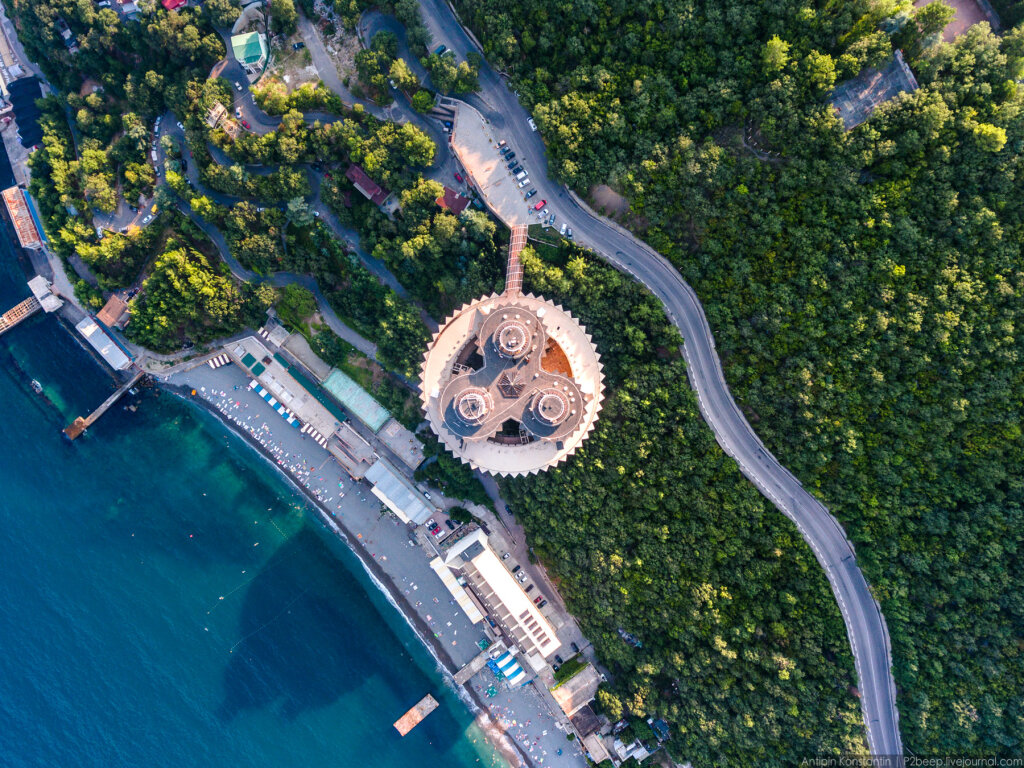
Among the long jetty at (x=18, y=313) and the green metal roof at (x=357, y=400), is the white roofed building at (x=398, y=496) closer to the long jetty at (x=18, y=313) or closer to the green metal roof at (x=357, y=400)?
the green metal roof at (x=357, y=400)

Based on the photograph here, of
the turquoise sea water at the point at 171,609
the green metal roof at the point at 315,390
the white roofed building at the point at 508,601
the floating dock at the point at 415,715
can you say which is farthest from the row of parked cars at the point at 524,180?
the floating dock at the point at 415,715

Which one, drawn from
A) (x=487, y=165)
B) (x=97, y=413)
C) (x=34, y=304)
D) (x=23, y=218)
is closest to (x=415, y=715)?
(x=97, y=413)

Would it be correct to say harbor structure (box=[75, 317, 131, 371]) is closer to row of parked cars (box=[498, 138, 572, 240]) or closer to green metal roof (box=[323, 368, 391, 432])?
green metal roof (box=[323, 368, 391, 432])

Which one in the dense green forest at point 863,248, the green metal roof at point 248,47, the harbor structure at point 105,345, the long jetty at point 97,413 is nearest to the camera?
the dense green forest at point 863,248

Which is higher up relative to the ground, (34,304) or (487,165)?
(34,304)

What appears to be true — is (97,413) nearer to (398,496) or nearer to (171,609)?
(171,609)

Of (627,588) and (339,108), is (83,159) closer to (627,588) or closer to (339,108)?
(339,108)
